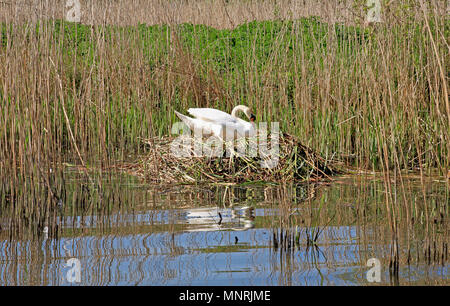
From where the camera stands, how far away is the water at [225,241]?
3.38 m

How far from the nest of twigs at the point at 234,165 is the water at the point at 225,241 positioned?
69 cm

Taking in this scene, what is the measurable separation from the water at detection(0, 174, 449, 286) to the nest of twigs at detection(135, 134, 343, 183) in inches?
27.3

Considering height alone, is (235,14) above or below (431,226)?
above

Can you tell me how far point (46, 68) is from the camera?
504cm

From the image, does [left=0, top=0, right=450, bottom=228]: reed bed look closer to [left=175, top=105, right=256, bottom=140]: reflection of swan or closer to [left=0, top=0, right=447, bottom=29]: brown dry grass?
[left=0, top=0, right=447, bottom=29]: brown dry grass

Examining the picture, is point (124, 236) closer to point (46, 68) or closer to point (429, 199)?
point (46, 68)

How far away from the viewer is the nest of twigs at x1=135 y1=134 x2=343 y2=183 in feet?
21.4

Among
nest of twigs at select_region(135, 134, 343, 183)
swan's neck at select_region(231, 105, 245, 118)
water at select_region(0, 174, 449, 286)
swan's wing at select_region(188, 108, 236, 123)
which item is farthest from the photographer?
swan's neck at select_region(231, 105, 245, 118)

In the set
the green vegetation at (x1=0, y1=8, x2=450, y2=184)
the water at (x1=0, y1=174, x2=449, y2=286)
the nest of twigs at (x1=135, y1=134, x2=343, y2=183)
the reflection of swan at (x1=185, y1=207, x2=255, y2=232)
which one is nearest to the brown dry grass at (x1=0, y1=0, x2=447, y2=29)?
the green vegetation at (x1=0, y1=8, x2=450, y2=184)

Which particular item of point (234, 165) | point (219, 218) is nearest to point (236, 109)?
point (234, 165)

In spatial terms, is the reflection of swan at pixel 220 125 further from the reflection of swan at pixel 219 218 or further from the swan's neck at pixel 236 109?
the reflection of swan at pixel 219 218

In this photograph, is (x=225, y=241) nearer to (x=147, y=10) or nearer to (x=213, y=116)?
(x=213, y=116)
